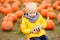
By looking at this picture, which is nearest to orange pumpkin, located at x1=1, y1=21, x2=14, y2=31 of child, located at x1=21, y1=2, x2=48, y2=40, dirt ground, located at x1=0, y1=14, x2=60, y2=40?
Answer: dirt ground, located at x1=0, y1=14, x2=60, y2=40

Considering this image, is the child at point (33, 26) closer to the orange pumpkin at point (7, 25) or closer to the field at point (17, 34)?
the field at point (17, 34)

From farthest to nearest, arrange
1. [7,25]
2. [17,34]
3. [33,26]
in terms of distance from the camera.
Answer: [7,25] → [17,34] → [33,26]

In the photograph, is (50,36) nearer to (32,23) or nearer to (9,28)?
(9,28)

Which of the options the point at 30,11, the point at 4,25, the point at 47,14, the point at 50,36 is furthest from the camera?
the point at 47,14

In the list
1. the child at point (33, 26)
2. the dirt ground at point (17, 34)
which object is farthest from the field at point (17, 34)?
the child at point (33, 26)

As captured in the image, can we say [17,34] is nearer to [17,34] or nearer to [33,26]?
[17,34]

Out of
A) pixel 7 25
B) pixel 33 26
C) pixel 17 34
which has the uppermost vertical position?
pixel 33 26

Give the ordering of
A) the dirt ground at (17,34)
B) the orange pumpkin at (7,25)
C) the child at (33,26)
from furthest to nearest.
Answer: the orange pumpkin at (7,25)
the dirt ground at (17,34)
the child at (33,26)

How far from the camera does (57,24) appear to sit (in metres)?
7.00

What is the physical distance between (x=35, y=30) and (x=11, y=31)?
226 centimetres

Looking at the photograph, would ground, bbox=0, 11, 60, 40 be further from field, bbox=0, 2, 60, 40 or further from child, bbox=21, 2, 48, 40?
child, bbox=21, 2, 48, 40

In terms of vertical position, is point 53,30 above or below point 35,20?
below

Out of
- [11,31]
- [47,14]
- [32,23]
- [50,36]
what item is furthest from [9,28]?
[32,23]

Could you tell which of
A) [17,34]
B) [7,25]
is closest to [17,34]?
[17,34]
